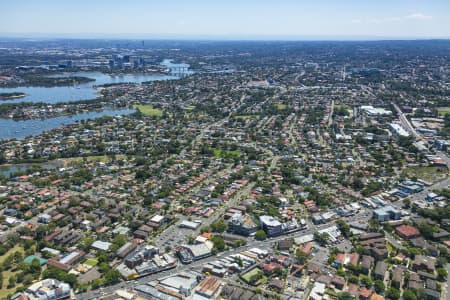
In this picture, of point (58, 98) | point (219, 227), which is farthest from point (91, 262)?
point (58, 98)

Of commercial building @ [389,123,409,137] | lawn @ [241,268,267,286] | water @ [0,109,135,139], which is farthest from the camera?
water @ [0,109,135,139]

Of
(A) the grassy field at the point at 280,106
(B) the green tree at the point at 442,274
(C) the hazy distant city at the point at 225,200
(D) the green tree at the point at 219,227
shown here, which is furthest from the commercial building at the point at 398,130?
(D) the green tree at the point at 219,227

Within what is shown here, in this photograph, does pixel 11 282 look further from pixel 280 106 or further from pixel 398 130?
pixel 280 106

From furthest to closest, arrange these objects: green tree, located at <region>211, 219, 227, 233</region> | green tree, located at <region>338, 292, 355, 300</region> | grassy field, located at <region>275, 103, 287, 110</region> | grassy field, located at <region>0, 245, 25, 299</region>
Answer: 1. grassy field, located at <region>275, 103, 287, 110</region>
2. green tree, located at <region>211, 219, 227, 233</region>
3. grassy field, located at <region>0, 245, 25, 299</region>
4. green tree, located at <region>338, 292, 355, 300</region>

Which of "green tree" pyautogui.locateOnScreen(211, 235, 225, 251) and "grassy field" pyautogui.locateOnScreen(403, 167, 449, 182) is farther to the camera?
"grassy field" pyautogui.locateOnScreen(403, 167, 449, 182)

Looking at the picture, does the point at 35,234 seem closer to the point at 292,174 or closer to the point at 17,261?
the point at 17,261

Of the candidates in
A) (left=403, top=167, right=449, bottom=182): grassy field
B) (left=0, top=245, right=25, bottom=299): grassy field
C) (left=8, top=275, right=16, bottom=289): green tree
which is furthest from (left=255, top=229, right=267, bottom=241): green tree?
(left=403, top=167, right=449, bottom=182): grassy field

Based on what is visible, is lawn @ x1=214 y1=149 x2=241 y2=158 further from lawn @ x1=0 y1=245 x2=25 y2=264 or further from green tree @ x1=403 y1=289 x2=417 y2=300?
green tree @ x1=403 y1=289 x2=417 y2=300
